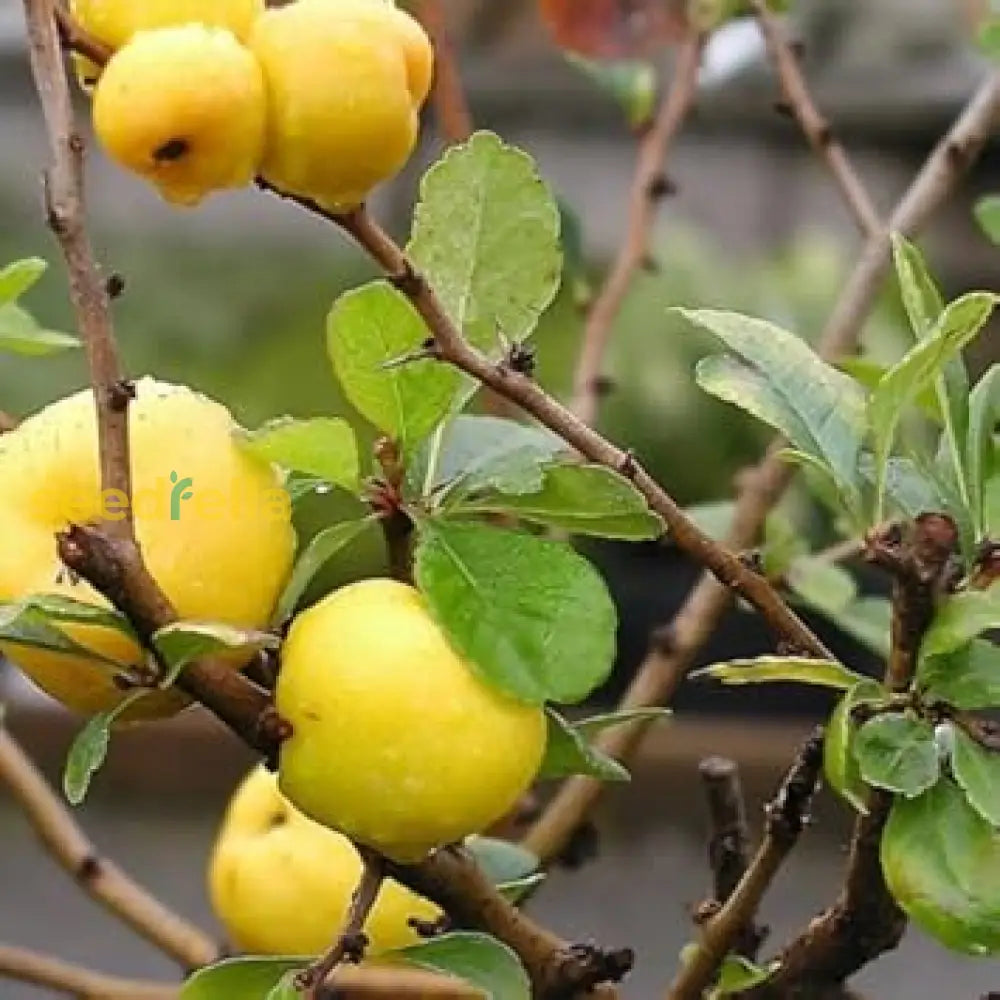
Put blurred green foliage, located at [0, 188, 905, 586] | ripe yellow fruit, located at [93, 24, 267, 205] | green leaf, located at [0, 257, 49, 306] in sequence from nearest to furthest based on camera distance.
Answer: ripe yellow fruit, located at [93, 24, 267, 205]
green leaf, located at [0, 257, 49, 306]
blurred green foliage, located at [0, 188, 905, 586]

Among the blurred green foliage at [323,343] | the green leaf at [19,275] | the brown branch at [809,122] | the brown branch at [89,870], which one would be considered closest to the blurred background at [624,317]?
the blurred green foliage at [323,343]

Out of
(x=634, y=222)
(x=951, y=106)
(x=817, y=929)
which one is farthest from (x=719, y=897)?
(x=951, y=106)

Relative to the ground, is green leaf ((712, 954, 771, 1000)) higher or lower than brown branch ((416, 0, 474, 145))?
lower

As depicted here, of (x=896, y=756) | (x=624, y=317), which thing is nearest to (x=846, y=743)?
(x=896, y=756)

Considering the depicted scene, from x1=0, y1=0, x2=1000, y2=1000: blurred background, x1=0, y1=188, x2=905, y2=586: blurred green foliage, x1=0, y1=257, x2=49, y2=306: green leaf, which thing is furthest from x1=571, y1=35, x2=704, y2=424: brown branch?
x1=0, y1=188, x2=905, y2=586: blurred green foliage

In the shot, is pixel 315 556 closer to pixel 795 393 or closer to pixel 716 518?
pixel 795 393

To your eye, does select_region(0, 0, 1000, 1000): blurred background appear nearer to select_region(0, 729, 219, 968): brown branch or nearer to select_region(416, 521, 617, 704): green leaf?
select_region(0, 729, 219, 968): brown branch

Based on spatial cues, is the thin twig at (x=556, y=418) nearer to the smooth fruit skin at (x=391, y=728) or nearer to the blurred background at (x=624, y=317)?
the smooth fruit skin at (x=391, y=728)
